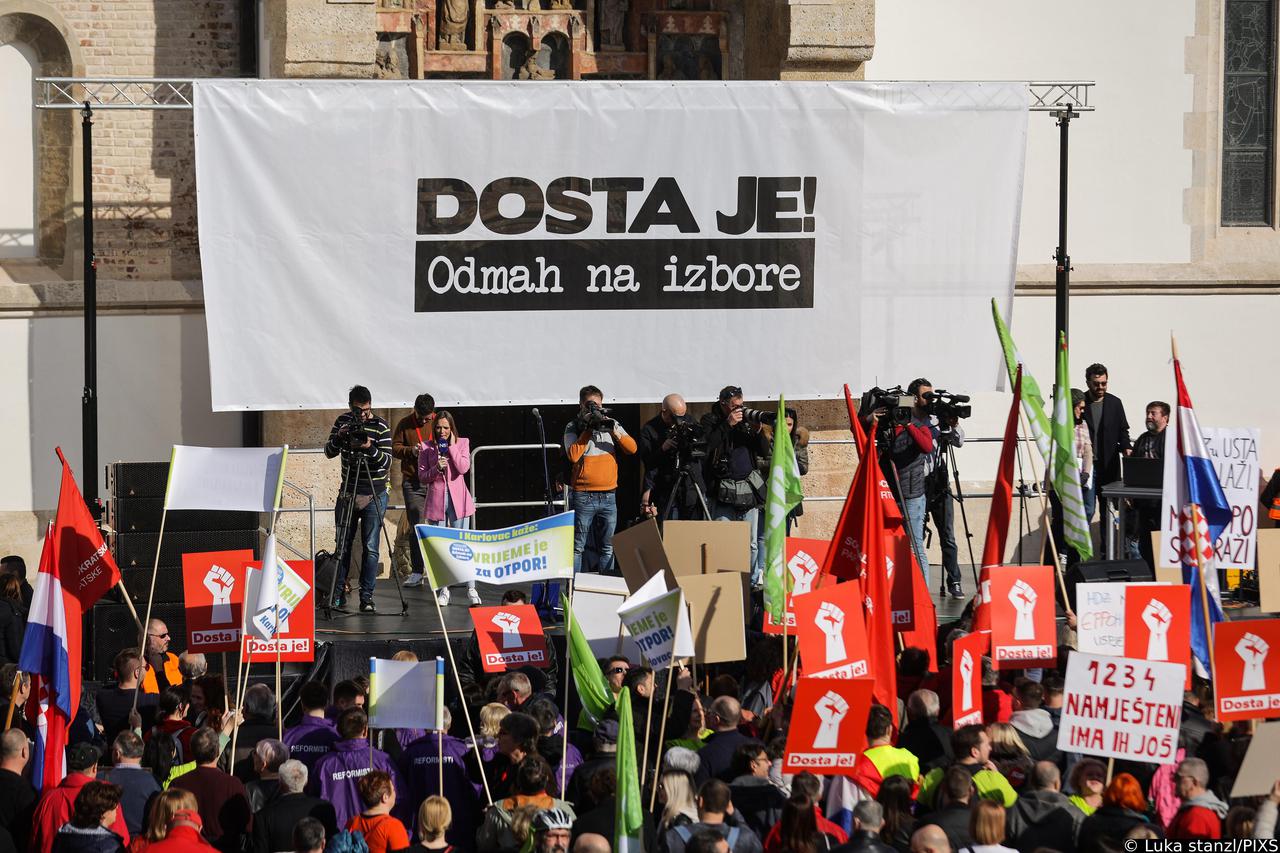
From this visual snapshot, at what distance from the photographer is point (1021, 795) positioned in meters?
8.77

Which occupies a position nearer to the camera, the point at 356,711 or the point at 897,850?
the point at 897,850

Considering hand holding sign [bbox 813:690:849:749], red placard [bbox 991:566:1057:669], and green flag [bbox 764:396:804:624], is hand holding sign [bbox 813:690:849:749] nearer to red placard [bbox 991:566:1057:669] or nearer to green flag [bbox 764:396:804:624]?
red placard [bbox 991:566:1057:669]

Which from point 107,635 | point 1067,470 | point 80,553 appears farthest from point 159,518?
point 1067,470

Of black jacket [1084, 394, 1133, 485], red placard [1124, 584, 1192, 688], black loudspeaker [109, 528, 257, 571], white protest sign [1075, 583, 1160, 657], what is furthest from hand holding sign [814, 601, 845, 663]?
black jacket [1084, 394, 1133, 485]

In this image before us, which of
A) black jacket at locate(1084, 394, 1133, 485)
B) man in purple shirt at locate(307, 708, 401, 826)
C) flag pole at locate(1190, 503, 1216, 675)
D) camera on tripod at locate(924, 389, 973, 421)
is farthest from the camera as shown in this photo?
black jacket at locate(1084, 394, 1133, 485)

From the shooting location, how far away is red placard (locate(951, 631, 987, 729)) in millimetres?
10196

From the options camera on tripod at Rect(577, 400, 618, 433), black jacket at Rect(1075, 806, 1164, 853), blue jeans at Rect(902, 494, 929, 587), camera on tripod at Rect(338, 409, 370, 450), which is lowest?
black jacket at Rect(1075, 806, 1164, 853)

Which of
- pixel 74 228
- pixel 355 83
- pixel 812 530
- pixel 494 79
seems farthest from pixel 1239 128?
pixel 74 228

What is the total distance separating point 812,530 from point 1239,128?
613cm

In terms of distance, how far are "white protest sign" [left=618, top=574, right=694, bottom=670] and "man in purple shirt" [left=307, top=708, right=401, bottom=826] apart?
1570 mm

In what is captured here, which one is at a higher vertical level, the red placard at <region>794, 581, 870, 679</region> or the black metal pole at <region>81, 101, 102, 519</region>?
the black metal pole at <region>81, 101, 102, 519</region>

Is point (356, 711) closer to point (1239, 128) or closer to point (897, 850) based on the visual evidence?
point (897, 850)

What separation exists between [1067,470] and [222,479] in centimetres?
559

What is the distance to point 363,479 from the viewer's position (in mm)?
15125
